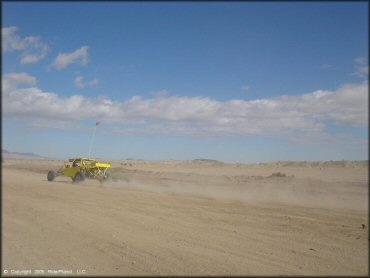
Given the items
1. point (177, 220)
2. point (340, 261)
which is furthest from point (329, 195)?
point (340, 261)

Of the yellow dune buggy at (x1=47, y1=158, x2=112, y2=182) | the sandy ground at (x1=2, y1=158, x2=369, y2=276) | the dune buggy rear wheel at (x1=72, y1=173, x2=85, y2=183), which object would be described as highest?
the yellow dune buggy at (x1=47, y1=158, x2=112, y2=182)

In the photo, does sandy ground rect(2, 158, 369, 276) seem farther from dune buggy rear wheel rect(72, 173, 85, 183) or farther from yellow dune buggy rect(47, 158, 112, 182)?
yellow dune buggy rect(47, 158, 112, 182)

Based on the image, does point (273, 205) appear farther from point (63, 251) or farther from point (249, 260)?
point (63, 251)

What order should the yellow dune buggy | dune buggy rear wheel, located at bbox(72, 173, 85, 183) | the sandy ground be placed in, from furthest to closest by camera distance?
the yellow dune buggy → dune buggy rear wheel, located at bbox(72, 173, 85, 183) → the sandy ground

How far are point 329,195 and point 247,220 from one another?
749cm

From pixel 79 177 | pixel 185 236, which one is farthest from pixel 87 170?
pixel 185 236

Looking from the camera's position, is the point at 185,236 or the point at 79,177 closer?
the point at 185,236

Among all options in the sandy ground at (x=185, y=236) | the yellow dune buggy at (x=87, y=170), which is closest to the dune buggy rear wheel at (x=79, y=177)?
the yellow dune buggy at (x=87, y=170)

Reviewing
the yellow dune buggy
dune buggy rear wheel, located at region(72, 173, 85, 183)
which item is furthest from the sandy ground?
the yellow dune buggy

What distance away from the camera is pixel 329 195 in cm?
1875

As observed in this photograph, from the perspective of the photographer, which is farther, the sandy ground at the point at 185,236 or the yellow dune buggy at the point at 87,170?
the yellow dune buggy at the point at 87,170

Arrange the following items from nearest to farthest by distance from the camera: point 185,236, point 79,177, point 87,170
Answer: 1. point 185,236
2. point 79,177
3. point 87,170

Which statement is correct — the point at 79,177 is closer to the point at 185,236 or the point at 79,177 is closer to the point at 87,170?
the point at 87,170

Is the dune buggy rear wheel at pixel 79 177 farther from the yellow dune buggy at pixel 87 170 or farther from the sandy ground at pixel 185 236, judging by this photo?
the sandy ground at pixel 185 236
